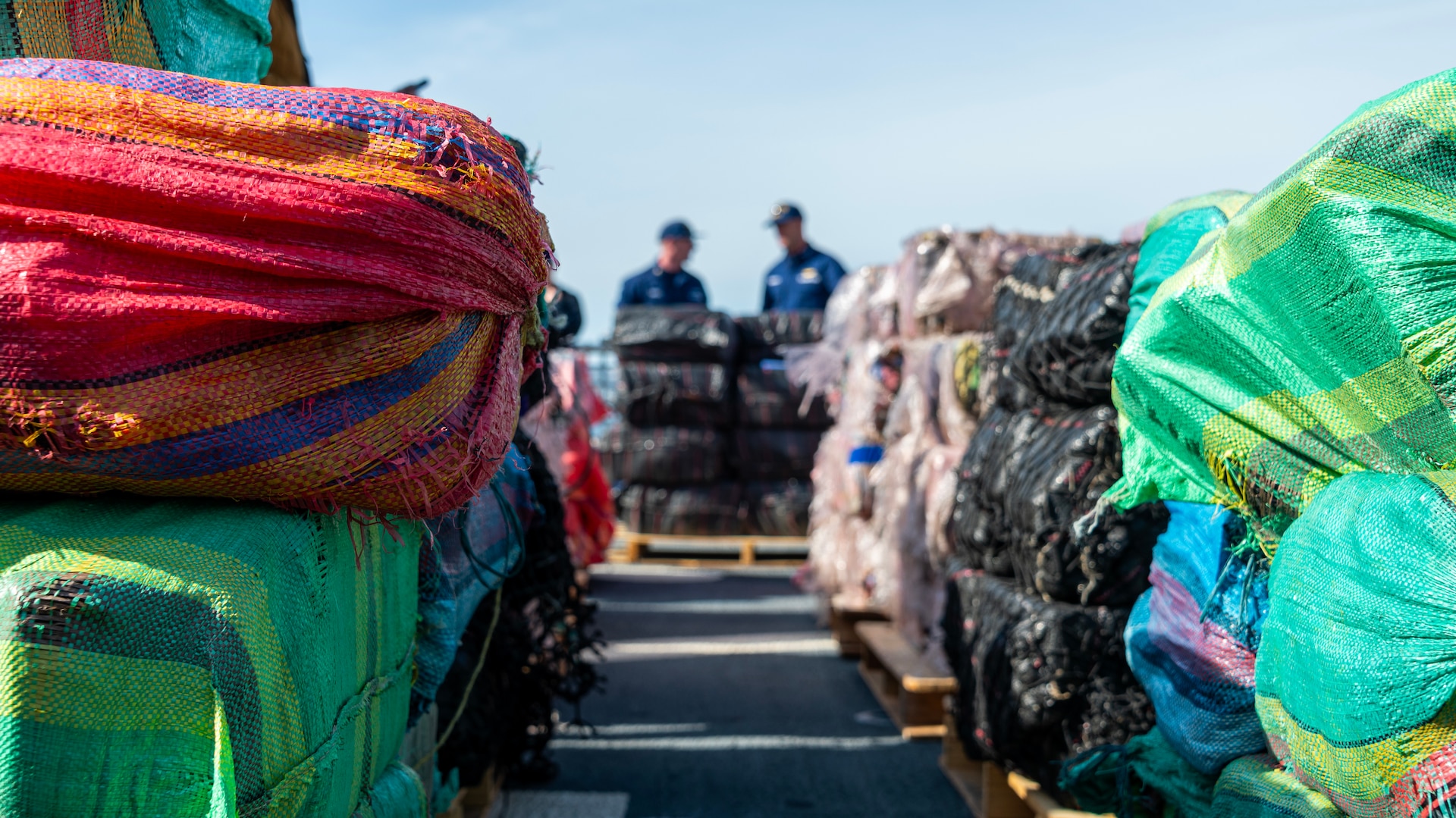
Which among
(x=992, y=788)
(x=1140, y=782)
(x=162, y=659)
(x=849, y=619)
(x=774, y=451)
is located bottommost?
(x=849, y=619)

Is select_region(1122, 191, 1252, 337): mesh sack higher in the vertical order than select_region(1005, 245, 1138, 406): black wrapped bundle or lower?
higher

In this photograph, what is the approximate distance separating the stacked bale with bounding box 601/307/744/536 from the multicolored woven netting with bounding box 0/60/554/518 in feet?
18.9

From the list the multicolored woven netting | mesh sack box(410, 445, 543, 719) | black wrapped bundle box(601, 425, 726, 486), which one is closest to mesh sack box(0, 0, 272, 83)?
the multicolored woven netting

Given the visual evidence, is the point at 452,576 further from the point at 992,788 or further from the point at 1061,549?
the point at 992,788

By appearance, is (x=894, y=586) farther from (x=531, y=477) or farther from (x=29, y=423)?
(x=29, y=423)

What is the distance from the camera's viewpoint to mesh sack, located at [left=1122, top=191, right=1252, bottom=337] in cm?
199

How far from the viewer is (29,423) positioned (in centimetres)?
100

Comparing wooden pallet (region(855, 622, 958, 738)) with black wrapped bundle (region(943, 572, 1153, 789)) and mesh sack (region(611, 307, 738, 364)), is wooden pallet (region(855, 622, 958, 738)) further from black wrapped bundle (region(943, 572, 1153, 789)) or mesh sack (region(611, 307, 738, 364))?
mesh sack (region(611, 307, 738, 364))

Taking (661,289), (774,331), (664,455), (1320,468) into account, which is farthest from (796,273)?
(1320,468)

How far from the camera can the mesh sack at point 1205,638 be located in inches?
66.4

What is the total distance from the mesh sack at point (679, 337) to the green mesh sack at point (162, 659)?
5.77m

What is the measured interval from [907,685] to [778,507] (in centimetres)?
369

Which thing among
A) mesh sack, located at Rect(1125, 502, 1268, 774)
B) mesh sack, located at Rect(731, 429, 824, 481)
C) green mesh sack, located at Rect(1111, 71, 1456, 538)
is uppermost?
green mesh sack, located at Rect(1111, 71, 1456, 538)

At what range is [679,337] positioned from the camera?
6.96 metres
